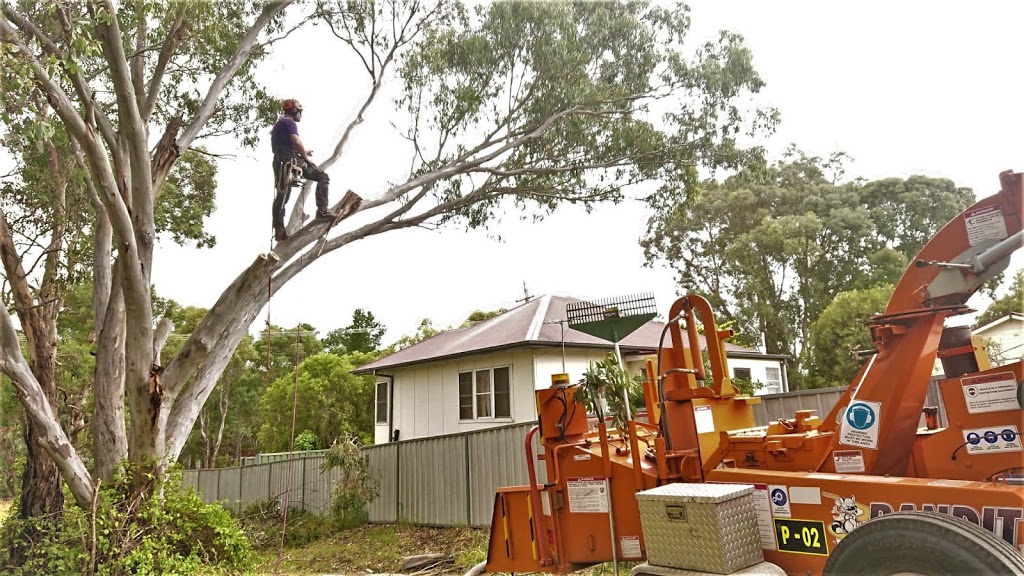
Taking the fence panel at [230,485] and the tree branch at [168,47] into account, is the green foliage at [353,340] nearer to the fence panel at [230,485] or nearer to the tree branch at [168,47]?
the fence panel at [230,485]

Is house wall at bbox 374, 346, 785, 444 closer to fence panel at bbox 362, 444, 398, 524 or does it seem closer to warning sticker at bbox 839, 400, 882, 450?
fence panel at bbox 362, 444, 398, 524

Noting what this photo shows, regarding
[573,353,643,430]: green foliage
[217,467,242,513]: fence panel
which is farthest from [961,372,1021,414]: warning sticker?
[217,467,242,513]: fence panel

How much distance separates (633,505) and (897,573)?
2157 millimetres

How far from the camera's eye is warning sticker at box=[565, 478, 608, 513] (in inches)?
219

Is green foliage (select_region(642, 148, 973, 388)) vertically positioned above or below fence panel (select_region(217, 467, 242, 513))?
above

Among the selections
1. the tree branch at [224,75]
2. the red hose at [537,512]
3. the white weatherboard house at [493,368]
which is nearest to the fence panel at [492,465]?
the white weatherboard house at [493,368]

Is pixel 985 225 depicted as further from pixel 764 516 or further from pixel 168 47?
pixel 168 47

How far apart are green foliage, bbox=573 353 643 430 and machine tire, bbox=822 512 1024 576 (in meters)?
2.17

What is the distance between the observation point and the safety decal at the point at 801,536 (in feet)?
13.5

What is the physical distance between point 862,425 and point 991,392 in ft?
2.37

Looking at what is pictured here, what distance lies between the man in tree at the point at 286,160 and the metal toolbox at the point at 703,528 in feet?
20.2

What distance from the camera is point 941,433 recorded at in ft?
13.4

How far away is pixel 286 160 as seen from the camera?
8.73m

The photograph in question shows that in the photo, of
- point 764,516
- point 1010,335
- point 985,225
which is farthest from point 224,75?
point 1010,335
